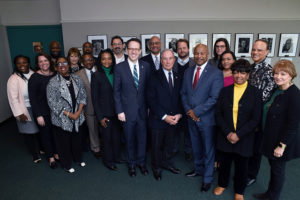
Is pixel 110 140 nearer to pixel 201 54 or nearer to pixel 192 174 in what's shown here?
pixel 192 174

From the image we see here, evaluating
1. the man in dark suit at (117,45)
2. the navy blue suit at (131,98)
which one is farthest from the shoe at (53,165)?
the man in dark suit at (117,45)

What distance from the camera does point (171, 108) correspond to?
2562mm

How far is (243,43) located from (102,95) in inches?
167

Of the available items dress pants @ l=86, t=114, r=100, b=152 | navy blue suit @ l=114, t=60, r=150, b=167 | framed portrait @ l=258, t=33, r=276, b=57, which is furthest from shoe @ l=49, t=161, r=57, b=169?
framed portrait @ l=258, t=33, r=276, b=57

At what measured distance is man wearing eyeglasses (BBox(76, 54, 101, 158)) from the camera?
10.00ft

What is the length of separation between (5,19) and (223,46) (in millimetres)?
5404

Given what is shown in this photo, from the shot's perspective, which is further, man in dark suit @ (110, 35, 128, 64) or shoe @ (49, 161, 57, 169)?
man in dark suit @ (110, 35, 128, 64)

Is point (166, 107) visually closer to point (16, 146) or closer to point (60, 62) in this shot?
point (60, 62)

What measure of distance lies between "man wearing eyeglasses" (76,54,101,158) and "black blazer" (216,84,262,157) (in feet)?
6.27

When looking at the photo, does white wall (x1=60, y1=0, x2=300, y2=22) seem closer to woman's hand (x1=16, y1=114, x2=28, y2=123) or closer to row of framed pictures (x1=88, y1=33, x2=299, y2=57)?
row of framed pictures (x1=88, y1=33, x2=299, y2=57)

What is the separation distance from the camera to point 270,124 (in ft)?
6.57

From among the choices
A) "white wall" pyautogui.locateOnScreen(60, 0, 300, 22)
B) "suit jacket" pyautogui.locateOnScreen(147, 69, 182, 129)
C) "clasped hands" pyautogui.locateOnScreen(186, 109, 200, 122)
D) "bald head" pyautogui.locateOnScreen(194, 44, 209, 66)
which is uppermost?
"white wall" pyautogui.locateOnScreen(60, 0, 300, 22)

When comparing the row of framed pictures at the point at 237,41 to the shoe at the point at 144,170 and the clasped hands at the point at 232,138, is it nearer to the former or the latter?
the shoe at the point at 144,170

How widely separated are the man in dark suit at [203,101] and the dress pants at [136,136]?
2.15ft
